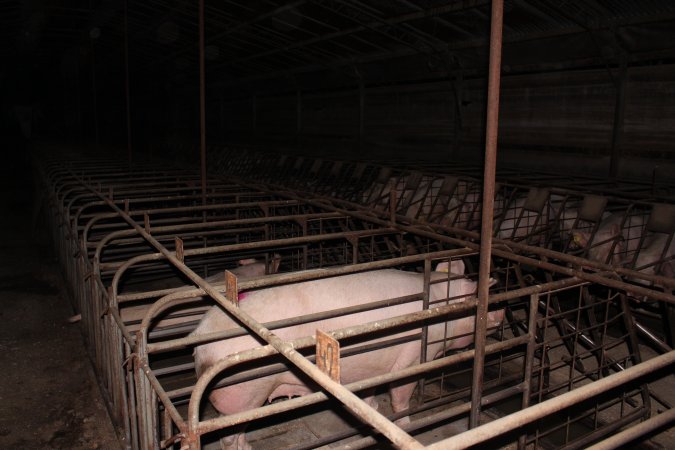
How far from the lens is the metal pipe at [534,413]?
1.40 metres

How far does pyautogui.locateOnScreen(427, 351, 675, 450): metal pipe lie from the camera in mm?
1396

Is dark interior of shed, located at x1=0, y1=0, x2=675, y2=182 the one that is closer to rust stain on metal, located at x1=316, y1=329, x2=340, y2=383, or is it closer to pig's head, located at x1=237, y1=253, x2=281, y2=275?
pig's head, located at x1=237, y1=253, x2=281, y2=275

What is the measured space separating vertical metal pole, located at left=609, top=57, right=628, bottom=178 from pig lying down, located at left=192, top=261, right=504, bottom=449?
6.09m

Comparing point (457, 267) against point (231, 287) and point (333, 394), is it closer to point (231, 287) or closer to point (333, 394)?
point (231, 287)

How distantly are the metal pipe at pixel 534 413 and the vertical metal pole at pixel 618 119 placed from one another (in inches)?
319

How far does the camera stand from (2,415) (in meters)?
4.29

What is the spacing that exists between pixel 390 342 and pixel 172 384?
8.17ft

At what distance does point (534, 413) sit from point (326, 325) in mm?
2265

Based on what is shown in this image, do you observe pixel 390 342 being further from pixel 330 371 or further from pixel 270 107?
pixel 270 107

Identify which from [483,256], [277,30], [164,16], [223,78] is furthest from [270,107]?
[483,256]

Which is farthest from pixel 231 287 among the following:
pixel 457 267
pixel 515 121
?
pixel 515 121

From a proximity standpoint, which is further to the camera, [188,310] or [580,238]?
[580,238]

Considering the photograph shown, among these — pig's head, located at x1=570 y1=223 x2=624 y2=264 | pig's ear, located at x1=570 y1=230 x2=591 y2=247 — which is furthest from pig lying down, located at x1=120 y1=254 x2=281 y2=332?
pig's head, located at x1=570 y1=223 x2=624 y2=264

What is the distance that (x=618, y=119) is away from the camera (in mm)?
8938
